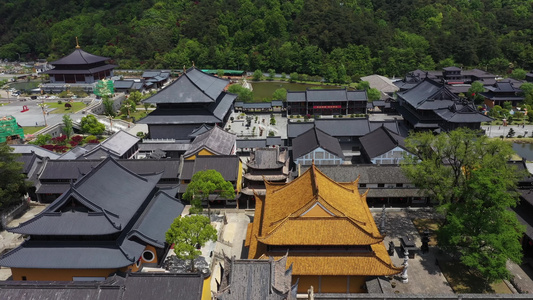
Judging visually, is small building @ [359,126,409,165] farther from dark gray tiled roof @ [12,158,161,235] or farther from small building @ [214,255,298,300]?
dark gray tiled roof @ [12,158,161,235]

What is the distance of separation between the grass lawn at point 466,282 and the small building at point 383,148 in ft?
48.7

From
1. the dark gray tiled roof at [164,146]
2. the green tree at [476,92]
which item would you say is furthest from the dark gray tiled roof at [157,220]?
the green tree at [476,92]

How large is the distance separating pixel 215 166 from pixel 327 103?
38.1 meters

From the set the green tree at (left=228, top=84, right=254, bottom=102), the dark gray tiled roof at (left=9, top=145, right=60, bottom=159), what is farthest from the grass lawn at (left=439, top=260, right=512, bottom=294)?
the green tree at (left=228, top=84, right=254, bottom=102)

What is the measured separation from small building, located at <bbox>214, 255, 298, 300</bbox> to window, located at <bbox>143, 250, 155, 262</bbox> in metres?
8.60

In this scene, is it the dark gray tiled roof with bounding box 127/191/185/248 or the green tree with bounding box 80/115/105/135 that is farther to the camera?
the green tree with bounding box 80/115/105/135

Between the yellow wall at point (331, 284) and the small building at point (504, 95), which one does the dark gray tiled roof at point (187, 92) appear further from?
the small building at point (504, 95)

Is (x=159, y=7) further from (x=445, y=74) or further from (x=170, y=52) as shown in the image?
(x=445, y=74)

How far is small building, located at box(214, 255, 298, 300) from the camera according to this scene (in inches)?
805

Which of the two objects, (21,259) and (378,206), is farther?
(378,206)

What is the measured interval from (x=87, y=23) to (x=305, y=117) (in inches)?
4523

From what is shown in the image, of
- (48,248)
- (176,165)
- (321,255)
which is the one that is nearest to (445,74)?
(176,165)

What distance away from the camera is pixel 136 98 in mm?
81062

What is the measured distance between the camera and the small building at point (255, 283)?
20.5m
